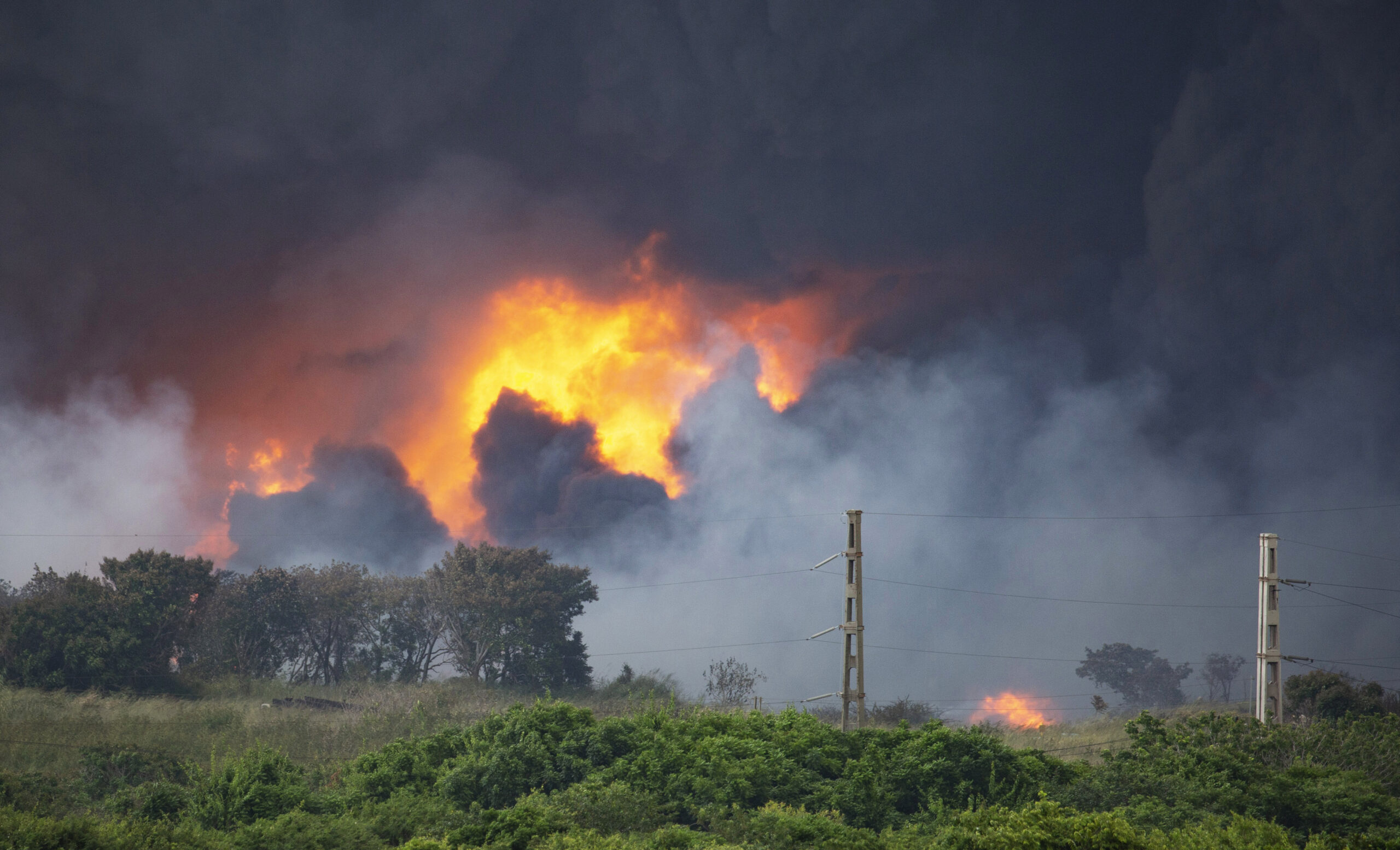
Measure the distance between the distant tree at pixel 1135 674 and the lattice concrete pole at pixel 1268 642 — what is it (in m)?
74.9

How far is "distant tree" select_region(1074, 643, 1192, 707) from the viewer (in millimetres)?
104312

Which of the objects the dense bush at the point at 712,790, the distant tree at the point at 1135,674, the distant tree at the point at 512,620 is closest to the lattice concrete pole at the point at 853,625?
the dense bush at the point at 712,790

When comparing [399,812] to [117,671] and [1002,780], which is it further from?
[117,671]

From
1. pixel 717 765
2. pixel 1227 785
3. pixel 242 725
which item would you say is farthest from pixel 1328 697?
pixel 242 725

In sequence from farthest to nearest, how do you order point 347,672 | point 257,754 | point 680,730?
point 347,672
point 680,730
point 257,754

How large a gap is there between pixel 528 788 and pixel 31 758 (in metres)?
22.6

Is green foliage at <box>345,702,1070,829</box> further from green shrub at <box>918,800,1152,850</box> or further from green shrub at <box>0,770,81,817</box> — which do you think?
green shrub at <box>0,770,81,817</box>

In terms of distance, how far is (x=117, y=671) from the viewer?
5341 centimetres

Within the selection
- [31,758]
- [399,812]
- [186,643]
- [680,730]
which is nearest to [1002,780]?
[680,730]

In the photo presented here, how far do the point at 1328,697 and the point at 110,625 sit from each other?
68.3 m

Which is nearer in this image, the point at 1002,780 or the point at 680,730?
the point at 1002,780

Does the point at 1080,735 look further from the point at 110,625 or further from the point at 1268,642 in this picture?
the point at 110,625

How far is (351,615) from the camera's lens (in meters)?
69.0

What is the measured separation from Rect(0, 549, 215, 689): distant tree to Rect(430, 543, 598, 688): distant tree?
57.0 ft
